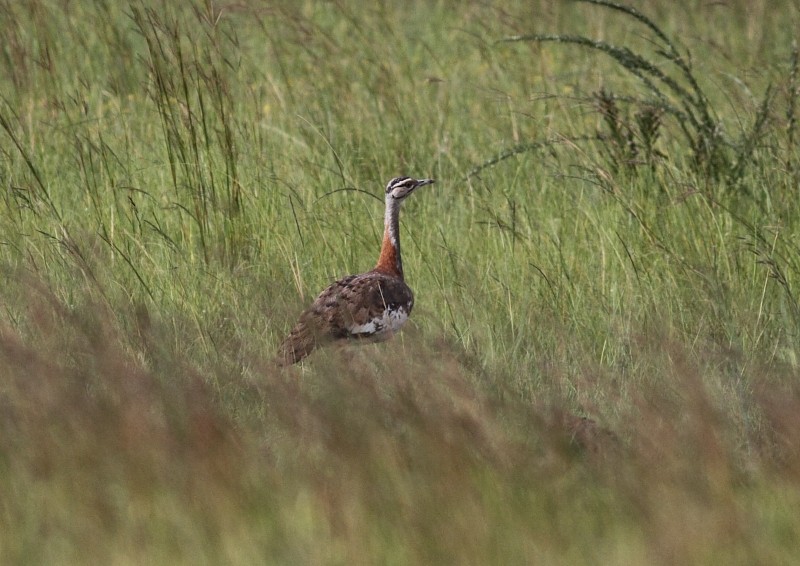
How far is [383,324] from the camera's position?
4762 mm

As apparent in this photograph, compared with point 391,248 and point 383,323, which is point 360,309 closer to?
point 383,323

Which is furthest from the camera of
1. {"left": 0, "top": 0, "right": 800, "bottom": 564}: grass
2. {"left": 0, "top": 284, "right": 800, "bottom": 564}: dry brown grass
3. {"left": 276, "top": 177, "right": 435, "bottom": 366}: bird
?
{"left": 276, "top": 177, "right": 435, "bottom": 366}: bird

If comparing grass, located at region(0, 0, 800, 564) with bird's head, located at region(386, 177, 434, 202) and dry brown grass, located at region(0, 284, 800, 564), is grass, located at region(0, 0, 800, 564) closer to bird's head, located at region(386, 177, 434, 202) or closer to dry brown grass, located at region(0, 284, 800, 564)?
dry brown grass, located at region(0, 284, 800, 564)

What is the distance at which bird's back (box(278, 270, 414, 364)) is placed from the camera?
469cm

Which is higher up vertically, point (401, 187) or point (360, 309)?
point (401, 187)

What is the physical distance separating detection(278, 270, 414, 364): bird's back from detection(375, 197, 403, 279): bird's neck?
19 cm

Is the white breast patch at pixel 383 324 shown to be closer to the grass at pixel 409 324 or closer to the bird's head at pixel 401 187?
the grass at pixel 409 324

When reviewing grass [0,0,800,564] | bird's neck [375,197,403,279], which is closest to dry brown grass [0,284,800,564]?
grass [0,0,800,564]

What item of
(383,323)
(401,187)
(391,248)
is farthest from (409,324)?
(401,187)

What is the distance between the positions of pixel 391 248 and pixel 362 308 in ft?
1.61

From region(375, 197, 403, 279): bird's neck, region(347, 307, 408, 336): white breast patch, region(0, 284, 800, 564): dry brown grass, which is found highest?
region(375, 197, 403, 279): bird's neck

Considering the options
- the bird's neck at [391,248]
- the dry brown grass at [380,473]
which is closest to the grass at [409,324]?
the dry brown grass at [380,473]

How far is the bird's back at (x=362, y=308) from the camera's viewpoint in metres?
4.69

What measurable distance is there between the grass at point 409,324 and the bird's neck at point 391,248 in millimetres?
183
